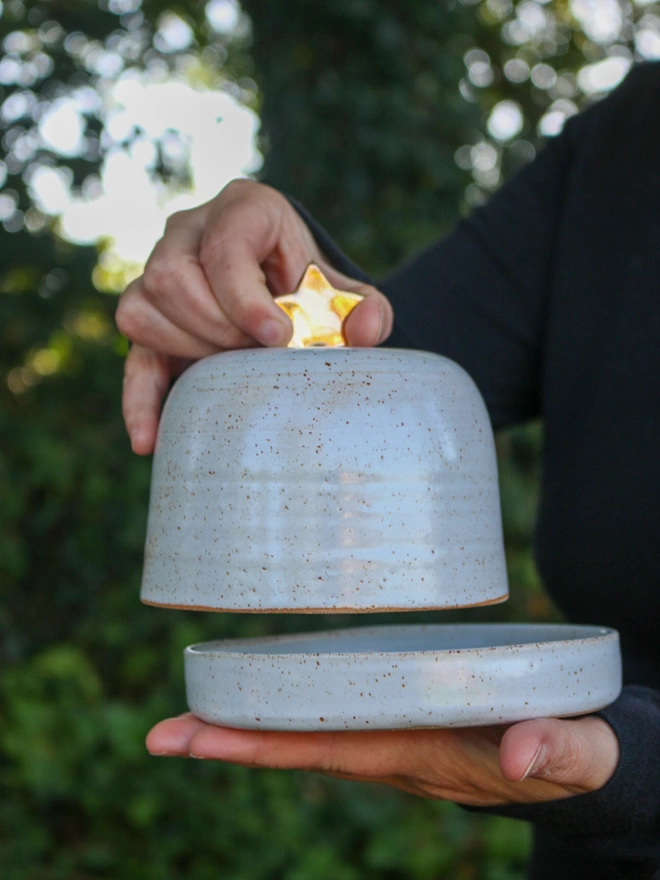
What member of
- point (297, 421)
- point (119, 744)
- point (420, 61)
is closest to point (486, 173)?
point (420, 61)

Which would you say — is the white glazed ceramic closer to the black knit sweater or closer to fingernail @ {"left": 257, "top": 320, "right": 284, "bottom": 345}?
fingernail @ {"left": 257, "top": 320, "right": 284, "bottom": 345}

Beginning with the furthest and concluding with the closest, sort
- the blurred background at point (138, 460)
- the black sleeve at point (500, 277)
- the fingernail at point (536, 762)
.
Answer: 1. the blurred background at point (138, 460)
2. the black sleeve at point (500, 277)
3. the fingernail at point (536, 762)

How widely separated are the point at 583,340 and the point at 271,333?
498mm

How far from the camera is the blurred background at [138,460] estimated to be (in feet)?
8.61

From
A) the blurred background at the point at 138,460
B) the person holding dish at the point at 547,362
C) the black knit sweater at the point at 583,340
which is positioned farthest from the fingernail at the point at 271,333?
the blurred background at the point at 138,460

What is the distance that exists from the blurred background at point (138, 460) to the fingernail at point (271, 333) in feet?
5.70

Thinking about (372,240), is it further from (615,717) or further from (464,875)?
(615,717)

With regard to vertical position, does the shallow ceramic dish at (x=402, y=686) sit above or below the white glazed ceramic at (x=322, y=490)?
below

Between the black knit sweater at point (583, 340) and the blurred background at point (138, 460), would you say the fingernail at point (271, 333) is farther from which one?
the blurred background at point (138, 460)

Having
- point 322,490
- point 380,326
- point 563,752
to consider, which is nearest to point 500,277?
point 380,326

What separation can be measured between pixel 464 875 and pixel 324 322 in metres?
2.18

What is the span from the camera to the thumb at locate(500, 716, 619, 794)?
2.41 feet

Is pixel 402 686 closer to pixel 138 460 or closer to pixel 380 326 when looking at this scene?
pixel 380 326

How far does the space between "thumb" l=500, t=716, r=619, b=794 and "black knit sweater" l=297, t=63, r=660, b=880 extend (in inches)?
4.2
